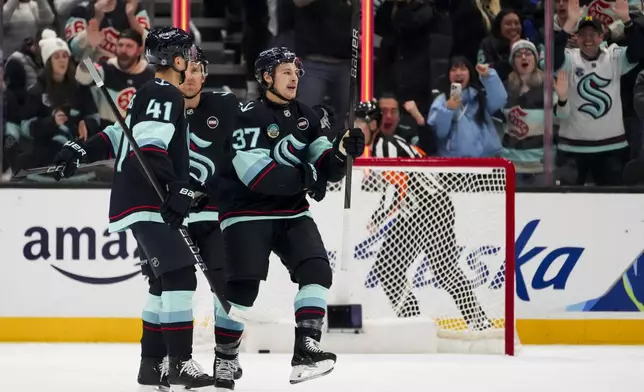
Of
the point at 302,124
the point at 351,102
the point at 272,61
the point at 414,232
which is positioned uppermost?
the point at 272,61

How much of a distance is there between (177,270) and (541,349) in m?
2.72

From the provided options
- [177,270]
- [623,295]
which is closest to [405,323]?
[623,295]

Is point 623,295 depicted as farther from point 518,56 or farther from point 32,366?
point 32,366

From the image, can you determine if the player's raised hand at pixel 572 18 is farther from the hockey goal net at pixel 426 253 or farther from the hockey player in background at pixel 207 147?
the hockey player in background at pixel 207 147

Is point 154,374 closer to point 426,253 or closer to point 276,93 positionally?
point 276,93

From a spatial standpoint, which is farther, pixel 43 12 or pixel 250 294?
pixel 43 12

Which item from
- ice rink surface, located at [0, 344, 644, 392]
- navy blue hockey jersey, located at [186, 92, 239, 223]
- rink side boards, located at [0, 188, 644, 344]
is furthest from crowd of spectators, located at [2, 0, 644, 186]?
navy blue hockey jersey, located at [186, 92, 239, 223]

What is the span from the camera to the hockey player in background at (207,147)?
446cm

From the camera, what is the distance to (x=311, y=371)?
407 cm

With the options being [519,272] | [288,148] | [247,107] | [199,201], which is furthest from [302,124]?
[519,272]

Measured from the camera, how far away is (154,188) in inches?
157

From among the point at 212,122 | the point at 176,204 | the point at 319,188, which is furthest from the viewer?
the point at 212,122

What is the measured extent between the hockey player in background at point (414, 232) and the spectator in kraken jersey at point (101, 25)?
146cm

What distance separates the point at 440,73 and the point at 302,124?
2.34 m
